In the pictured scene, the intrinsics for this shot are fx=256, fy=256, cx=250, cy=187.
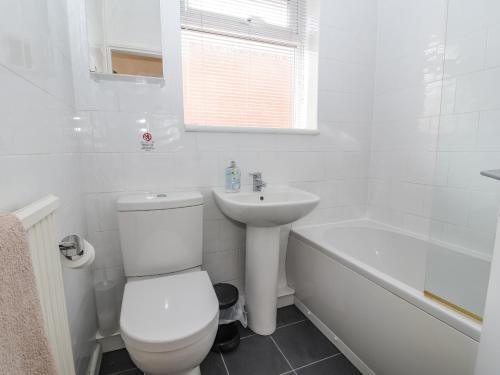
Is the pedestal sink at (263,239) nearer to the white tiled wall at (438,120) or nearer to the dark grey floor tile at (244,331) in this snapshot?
the dark grey floor tile at (244,331)

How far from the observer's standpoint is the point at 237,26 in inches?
63.7

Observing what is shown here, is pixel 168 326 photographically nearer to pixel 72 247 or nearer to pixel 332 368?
pixel 72 247

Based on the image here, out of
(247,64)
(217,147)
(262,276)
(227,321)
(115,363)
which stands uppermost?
(247,64)

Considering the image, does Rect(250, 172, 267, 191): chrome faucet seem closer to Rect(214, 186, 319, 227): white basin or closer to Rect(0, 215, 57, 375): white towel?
Rect(214, 186, 319, 227): white basin

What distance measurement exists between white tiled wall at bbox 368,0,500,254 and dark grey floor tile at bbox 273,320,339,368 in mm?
833

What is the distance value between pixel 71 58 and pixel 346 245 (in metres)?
1.93

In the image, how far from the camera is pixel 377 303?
111 centimetres

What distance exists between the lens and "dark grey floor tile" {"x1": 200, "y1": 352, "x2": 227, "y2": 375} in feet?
4.13

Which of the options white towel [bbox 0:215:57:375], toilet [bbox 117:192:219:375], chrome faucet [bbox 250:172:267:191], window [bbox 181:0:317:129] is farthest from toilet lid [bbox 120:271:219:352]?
window [bbox 181:0:317:129]

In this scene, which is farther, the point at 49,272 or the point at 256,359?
the point at 256,359

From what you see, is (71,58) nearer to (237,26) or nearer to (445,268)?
(237,26)

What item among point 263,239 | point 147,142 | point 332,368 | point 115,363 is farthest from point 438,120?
point 115,363

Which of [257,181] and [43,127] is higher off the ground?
[43,127]

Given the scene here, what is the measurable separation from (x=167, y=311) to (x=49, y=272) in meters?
0.47
